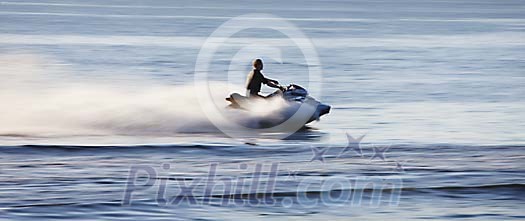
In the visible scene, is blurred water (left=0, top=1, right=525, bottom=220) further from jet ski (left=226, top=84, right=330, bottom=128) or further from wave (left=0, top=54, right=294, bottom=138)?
jet ski (left=226, top=84, right=330, bottom=128)

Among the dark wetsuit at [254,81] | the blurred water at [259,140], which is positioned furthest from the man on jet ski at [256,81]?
the blurred water at [259,140]

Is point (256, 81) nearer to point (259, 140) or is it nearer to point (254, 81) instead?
point (254, 81)

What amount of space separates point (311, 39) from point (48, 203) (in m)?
59.2

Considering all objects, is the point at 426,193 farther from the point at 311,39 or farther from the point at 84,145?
the point at 311,39

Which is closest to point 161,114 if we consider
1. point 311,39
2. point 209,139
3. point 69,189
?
point 209,139

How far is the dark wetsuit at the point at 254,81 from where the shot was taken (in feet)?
88.4

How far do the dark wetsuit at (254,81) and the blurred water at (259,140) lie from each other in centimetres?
143

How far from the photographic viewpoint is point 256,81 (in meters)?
27.1

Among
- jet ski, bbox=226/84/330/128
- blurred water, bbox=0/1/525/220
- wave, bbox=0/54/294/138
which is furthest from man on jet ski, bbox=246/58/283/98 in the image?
blurred water, bbox=0/1/525/220

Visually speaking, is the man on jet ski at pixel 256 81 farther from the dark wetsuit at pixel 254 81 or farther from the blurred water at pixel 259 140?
the blurred water at pixel 259 140

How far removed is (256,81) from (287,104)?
0.96m

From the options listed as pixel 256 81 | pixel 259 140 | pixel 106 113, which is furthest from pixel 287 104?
pixel 106 113

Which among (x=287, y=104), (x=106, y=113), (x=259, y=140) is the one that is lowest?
(x=259, y=140)

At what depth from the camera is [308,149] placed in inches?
953
